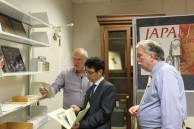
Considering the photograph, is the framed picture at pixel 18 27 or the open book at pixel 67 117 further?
the framed picture at pixel 18 27

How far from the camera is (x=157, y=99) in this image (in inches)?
57.5

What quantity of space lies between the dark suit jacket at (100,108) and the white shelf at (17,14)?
87 centimetres

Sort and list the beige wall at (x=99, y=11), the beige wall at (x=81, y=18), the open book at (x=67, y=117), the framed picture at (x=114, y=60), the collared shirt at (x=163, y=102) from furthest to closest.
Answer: the beige wall at (x=99, y=11), the framed picture at (x=114, y=60), the beige wall at (x=81, y=18), the open book at (x=67, y=117), the collared shirt at (x=163, y=102)

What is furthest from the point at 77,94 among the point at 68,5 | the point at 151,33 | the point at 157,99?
the point at 68,5

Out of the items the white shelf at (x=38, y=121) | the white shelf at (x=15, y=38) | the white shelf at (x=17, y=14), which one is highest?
the white shelf at (x=17, y=14)

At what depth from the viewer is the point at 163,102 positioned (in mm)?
1380

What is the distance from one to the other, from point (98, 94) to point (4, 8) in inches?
38.4

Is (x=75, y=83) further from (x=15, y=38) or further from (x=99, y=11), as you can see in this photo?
(x=99, y=11)

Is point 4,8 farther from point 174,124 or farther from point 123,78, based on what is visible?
point 123,78

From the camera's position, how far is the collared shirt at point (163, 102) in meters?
1.36

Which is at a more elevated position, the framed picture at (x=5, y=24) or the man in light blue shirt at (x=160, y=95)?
the framed picture at (x=5, y=24)

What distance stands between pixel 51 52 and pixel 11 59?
3.63 ft

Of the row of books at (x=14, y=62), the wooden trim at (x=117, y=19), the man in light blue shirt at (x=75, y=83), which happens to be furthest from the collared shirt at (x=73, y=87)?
the wooden trim at (x=117, y=19)

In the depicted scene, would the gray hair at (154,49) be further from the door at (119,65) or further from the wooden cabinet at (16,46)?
the door at (119,65)
